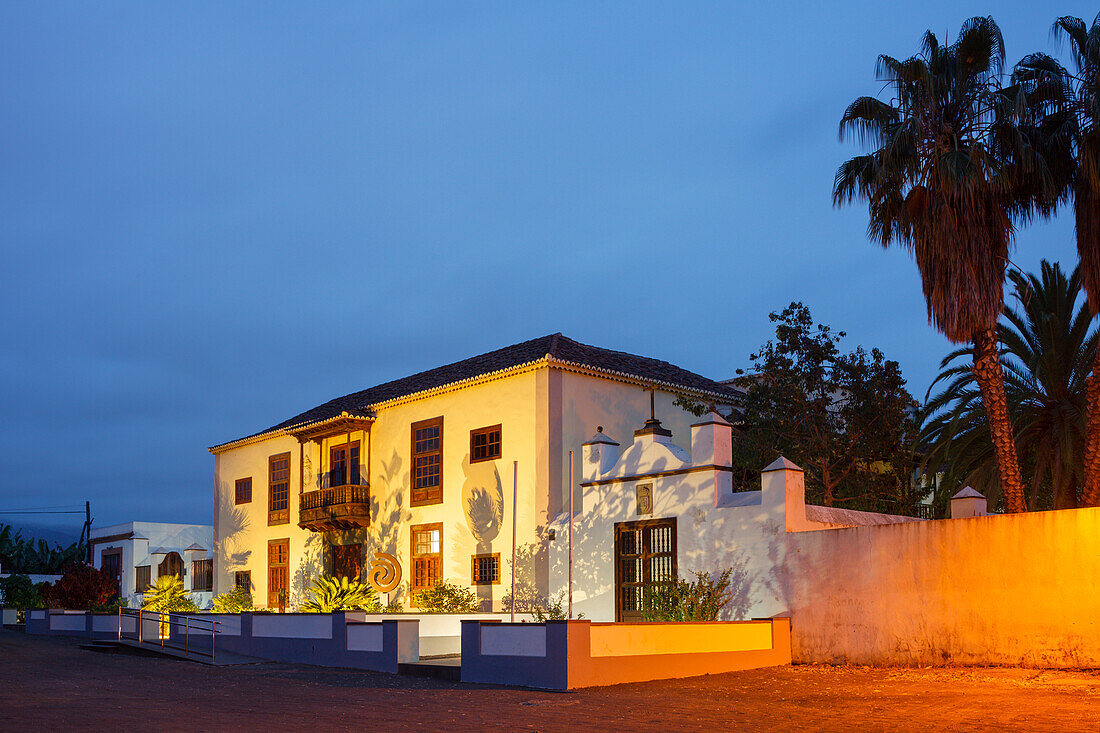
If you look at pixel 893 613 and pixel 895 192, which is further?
pixel 895 192

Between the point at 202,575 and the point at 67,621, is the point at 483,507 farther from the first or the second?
the point at 202,575

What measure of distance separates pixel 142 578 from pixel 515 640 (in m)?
32.7

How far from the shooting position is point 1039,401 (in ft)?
74.9

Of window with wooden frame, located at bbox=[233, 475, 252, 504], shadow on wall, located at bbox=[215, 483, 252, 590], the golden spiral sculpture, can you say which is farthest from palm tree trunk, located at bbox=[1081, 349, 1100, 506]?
window with wooden frame, located at bbox=[233, 475, 252, 504]

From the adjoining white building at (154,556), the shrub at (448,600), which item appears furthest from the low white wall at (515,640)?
the adjoining white building at (154,556)

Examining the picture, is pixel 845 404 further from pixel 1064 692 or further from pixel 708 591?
pixel 1064 692

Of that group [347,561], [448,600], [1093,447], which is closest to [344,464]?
[347,561]

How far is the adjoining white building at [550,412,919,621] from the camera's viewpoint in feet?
61.9

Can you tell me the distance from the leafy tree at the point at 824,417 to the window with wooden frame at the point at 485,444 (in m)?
5.97

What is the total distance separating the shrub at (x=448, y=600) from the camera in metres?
25.4

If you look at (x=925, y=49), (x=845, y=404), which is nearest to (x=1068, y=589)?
(x=925, y=49)

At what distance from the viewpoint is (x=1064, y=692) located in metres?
13.3

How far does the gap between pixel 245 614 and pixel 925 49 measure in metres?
18.2

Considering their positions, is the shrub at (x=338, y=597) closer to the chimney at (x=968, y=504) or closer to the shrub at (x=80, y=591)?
the shrub at (x=80, y=591)
